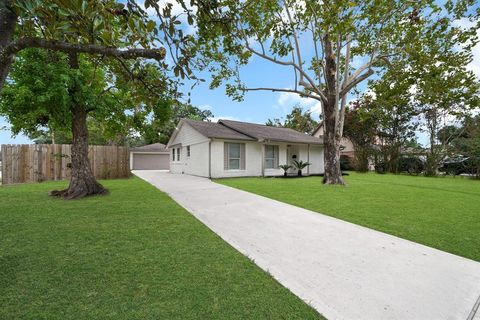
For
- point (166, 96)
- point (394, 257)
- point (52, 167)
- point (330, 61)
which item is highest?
point (330, 61)

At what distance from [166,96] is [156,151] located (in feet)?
76.2

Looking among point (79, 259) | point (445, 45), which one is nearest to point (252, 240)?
point (79, 259)

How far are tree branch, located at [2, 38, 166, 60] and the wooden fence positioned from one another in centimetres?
921

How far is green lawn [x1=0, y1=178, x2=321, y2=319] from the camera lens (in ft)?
6.51

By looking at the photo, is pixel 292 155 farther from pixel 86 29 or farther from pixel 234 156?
pixel 86 29

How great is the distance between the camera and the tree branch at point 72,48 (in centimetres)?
196

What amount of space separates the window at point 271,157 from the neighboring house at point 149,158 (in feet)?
44.9

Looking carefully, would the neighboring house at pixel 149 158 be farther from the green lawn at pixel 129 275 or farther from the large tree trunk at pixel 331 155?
the green lawn at pixel 129 275

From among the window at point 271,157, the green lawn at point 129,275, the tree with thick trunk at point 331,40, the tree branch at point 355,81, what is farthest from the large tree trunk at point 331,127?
the green lawn at point 129,275

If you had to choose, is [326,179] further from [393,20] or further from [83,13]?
[83,13]

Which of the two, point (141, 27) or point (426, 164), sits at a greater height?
point (141, 27)

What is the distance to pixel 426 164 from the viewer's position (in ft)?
57.5

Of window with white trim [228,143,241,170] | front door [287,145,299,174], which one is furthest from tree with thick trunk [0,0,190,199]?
front door [287,145,299,174]

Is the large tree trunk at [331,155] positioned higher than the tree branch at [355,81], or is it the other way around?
the tree branch at [355,81]
